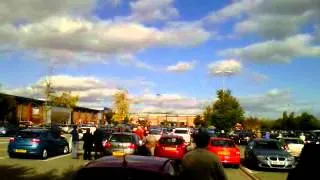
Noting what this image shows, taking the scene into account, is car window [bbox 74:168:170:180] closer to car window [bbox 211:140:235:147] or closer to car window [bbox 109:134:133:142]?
car window [bbox 109:134:133:142]

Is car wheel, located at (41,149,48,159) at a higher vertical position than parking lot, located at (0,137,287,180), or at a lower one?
higher

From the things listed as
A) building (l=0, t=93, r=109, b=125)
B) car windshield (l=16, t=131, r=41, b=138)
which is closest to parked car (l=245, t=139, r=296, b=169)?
car windshield (l=16, t=131, r=41, b=138)

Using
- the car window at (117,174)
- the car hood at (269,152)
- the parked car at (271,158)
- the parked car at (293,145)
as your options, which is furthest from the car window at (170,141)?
the car window at (117,174)

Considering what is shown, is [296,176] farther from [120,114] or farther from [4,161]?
[120,114]

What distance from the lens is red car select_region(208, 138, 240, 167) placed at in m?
26.4

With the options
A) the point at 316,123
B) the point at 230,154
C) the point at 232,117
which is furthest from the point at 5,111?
the point at 230,154

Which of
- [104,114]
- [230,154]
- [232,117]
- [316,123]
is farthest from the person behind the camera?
[104,114]

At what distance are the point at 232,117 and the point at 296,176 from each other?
5893cm

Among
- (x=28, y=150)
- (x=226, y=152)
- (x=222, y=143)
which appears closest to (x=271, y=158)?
(x=226, y=152)

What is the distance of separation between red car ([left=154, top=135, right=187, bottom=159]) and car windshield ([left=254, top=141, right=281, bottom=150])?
13.1 ft

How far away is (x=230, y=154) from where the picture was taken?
26484mm

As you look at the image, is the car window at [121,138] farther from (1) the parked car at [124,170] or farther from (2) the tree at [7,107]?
(2) the tree at [7,107]

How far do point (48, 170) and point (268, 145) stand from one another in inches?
457

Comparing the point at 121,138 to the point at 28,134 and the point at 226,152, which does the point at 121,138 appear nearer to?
the point at 28,134
